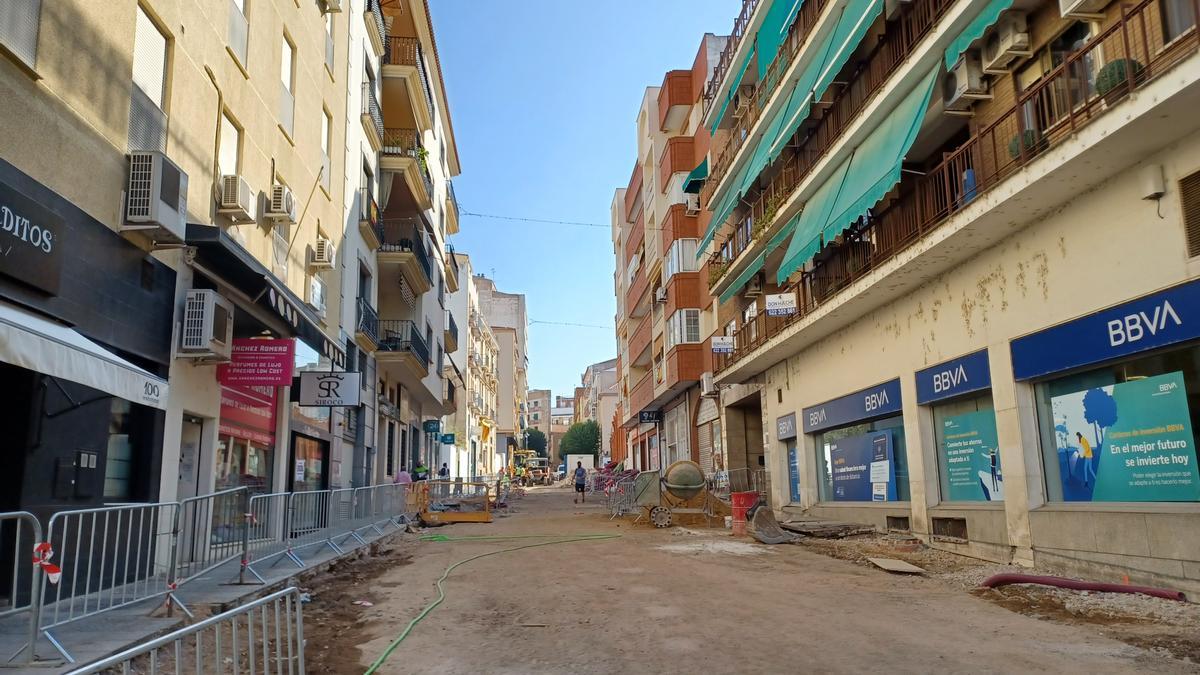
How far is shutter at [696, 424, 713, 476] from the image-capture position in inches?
1232

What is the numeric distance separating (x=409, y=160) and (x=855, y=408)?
1568 centimetres

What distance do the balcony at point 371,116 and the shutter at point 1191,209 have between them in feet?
62.1

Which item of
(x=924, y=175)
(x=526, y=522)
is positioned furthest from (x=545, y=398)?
(x=924, y=175)

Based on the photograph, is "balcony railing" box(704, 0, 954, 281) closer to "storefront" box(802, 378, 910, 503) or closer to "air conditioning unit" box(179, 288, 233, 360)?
"storefront" box(802, 378, 910, 503)

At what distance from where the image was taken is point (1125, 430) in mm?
9211

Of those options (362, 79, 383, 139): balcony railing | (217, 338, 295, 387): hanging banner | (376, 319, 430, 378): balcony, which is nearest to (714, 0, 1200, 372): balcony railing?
(217, 338, 295, 387): hanging banner

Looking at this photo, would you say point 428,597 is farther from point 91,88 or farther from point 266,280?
point 91,88

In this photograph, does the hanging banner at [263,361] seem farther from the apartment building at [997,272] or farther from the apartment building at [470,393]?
the apartment building at [470,393]

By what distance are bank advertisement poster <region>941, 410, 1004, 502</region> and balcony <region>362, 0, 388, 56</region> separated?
18.5m

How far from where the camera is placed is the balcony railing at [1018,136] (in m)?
8.33

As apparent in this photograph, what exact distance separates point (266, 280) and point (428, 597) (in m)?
5.09

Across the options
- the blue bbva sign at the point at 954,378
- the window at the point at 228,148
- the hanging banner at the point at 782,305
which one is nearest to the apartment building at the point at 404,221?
the window at the point at 228,148

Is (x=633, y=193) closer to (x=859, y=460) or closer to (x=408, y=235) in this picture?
(x=408, y=235)

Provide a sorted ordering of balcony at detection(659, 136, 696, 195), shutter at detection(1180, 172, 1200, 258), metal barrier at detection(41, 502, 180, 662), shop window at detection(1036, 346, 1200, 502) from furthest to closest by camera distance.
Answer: balcony at detection(659, 136, 696, 195) < shop window at detection(1036, 346, 1200, 502) < shutter at detection(1180, 172, 1200, 258) < metal barrier at detection(41, 502, 180, 662)
